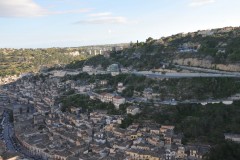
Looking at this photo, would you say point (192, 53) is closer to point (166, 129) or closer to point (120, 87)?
point (120, 87)

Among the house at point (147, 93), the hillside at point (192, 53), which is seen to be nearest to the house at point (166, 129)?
the house at point (147, 93)

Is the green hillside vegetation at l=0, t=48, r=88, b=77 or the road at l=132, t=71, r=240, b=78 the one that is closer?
the road at l=132, t=71, r=240, b=78

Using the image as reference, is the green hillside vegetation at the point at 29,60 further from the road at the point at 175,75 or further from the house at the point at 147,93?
the house at the point at 147,93

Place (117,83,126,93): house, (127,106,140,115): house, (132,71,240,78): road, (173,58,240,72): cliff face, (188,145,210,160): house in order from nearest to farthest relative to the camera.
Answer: (188,145,210,160): house
(127,106,140,115): house
(132,71,240,78): road
(173,58,240,72): cliff face
(117,83,126,93): house

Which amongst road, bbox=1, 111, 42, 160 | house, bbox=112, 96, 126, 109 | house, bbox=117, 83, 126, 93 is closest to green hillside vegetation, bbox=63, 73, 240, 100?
house, bbox=117, 83, 126, 93

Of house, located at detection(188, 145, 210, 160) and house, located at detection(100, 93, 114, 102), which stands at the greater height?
house, located at detection(100, 93, 114, 102)

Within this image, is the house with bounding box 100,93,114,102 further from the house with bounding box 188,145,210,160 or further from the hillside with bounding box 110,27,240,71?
the house with bounding box 188,145,210,160

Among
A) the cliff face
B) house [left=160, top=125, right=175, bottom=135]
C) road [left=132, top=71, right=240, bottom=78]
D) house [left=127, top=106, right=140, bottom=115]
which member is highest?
the cliff face

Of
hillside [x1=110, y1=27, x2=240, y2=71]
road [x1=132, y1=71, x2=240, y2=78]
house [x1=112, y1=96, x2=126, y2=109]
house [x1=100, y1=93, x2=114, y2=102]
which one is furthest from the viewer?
hillside [x1=110, y1=27, x2=240, y2=71]

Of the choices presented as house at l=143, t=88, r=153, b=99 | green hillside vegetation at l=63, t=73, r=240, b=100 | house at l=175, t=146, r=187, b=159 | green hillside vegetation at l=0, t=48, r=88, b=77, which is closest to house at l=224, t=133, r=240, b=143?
house at l=175, t=146, r=187, b=159
